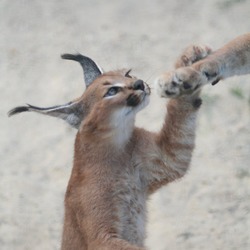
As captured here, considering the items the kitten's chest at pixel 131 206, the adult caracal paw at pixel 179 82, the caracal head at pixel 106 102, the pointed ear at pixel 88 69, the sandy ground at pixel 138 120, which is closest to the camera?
the adult caracal paw at pixel 179 82

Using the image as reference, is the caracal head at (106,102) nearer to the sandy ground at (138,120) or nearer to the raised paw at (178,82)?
the raised paw at (178,82)

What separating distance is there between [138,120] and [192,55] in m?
2.19

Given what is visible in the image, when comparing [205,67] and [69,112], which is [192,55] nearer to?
[205,67]

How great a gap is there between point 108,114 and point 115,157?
0.33 metres

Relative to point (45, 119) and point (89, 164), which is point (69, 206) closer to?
point (89, 164)

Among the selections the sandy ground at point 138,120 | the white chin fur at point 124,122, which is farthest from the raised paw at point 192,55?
the sandy ground at point 138,120

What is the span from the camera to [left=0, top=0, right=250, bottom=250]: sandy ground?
6477 mm

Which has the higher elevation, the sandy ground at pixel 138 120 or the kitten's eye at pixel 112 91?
the sandy ground at pixel 138 120

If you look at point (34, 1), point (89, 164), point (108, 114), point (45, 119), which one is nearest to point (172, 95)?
point (108, 114)

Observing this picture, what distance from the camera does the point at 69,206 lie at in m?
5.24

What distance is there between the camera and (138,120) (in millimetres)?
7289

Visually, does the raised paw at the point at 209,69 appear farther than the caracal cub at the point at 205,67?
Yes

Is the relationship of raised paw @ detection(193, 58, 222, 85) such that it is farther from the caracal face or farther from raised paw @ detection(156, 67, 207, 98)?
the caracal face

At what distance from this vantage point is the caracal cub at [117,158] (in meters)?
4.95
